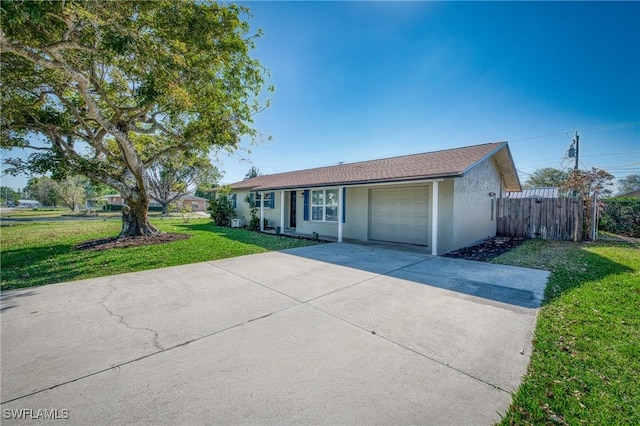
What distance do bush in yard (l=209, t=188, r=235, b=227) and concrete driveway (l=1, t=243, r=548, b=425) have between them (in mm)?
13084

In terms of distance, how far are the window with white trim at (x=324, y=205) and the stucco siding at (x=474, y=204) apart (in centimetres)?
522

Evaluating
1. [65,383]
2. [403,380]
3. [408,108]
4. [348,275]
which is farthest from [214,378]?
[408,108]

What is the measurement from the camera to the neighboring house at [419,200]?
359 inches

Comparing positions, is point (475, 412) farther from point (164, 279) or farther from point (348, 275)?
point (164, 279)

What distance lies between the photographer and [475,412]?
2061 millimetres

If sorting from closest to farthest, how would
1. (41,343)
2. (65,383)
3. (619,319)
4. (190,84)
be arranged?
(65,383), (41,343), (619,319), (190,84)

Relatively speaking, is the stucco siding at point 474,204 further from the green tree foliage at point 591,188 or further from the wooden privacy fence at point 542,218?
the green tree foliage at point 591,188

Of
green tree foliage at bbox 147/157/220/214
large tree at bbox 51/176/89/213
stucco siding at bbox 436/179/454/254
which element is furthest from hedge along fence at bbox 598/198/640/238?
large tree at bbox 51/176/89/213

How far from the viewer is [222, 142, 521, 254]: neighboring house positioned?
911 centimetres

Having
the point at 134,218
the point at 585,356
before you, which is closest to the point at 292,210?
the point at 134,218

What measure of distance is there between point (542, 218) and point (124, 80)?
1818 centimetres

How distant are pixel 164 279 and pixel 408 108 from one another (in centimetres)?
1292

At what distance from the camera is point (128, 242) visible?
9.57m

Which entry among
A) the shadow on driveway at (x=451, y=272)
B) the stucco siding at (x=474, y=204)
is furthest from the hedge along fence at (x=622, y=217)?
the shadow on driveway at (x=451, y=272)
